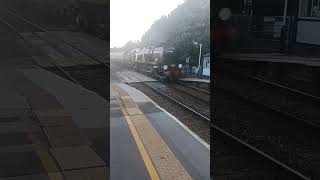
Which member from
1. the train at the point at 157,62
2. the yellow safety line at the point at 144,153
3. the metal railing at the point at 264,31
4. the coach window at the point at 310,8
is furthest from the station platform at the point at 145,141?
the coach window at the point at 310,8

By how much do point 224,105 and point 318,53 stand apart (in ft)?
1.53

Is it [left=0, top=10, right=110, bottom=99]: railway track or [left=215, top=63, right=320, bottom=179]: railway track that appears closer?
[left=0, top=10, right=110, bottom=99]: railway track

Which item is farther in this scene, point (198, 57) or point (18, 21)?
point (198, 57)

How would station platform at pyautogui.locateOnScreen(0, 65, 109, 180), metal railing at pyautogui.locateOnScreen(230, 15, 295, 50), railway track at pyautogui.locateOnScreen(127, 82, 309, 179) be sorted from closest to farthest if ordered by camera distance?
1. station platform at pyautogui.locateOnScreen(0, 65, 109, 180)
2. metal railing at pyautogui.locateOnScreen(230, 15, 295, 50)
3. railway track at pyautogui.locateOnScreen(127, 82, 309, 179)

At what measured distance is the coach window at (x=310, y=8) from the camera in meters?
1.83

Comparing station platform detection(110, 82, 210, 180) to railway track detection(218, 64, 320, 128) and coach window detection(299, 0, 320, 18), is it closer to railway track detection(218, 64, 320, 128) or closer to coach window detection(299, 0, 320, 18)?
railway track detection(218, 64, 320, 128)

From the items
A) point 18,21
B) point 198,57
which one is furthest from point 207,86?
point 18,21

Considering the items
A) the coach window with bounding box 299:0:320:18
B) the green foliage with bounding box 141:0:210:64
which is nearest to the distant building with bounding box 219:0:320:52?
the coach window with bounding box 299:0:320:18

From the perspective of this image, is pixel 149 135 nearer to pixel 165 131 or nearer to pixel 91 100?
pixel 165 131

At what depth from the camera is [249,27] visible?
6.53 ft

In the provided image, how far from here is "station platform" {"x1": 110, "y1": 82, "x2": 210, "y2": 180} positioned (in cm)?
191

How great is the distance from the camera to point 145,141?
76.4 inches

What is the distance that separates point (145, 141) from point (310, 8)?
2.83 ft

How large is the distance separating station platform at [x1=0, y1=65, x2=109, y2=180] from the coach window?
88cm
